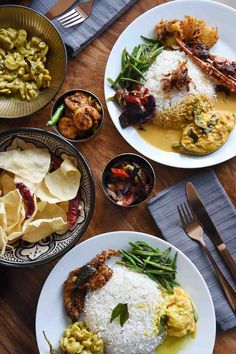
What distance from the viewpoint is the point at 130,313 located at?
2740mm

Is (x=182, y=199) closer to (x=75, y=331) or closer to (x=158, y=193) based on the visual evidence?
(x=158, y=193)

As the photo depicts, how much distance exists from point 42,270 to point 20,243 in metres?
0.19

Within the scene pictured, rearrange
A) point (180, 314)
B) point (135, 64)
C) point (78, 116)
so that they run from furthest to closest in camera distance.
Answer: point (135, 64) < point (78, 116) < point (180, 314)

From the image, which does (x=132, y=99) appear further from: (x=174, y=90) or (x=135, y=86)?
(x=174, y=90)

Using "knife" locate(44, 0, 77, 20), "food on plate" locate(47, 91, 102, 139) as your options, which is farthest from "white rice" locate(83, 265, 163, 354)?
"knife" locate(44, 0, 77, 20)

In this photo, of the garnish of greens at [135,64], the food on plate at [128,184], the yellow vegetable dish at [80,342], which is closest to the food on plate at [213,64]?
the garnish of greens at [135,64]

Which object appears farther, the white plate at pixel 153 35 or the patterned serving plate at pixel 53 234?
the white plate at pixel 153 35

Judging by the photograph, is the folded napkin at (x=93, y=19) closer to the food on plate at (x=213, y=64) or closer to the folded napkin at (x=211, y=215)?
the food on plate at (x=213, y=64)

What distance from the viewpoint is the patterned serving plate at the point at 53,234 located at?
2.65 meters

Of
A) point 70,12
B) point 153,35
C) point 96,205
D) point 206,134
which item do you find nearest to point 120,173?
point 96,205

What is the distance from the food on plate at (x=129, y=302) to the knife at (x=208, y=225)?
0.61 feet

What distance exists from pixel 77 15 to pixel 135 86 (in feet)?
1.28

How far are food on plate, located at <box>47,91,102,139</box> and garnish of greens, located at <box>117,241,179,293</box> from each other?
19.5 inches

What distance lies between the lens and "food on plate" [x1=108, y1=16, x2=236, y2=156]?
2867 mm
